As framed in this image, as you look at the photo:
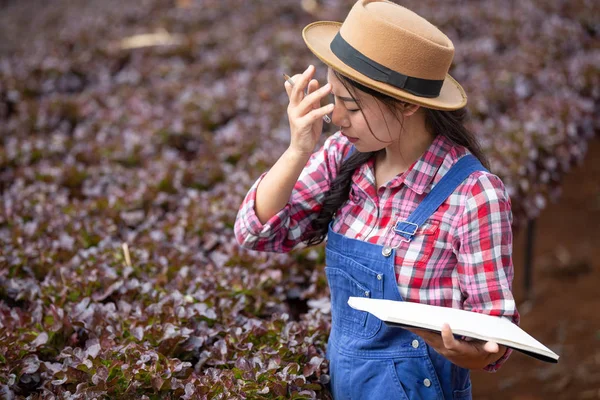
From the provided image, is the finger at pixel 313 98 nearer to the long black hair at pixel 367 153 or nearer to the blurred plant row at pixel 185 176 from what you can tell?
the long black hair at pixel 367 153

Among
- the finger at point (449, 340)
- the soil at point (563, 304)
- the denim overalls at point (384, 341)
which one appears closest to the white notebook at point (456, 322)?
the finger at point (449, 340)

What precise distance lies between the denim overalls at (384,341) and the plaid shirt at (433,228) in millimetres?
32

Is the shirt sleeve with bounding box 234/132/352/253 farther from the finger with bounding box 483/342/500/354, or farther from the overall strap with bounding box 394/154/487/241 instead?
the finger with bounding box 483/342/500/354

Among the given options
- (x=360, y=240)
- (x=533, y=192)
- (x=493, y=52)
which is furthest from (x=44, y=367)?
(x=493, y=52)

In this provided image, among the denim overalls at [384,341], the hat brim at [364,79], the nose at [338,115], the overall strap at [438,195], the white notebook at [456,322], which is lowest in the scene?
the denim overalls at [384,341]

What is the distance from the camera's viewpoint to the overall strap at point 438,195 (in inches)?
66.2

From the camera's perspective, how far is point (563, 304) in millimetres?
4758

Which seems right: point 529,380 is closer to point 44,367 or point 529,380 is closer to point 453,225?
point 453,225

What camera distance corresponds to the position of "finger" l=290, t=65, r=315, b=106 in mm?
1663

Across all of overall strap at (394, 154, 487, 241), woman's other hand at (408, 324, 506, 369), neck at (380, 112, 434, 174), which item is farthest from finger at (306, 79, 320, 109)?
woman's other hand at (408, 324, 506, 369)

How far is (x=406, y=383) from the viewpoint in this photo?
1714 mm

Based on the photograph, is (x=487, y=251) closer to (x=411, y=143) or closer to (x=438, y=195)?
A: (x=438, y=195)

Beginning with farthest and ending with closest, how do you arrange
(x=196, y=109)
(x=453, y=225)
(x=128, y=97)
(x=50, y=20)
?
(x=50, y=20), (x=128, y=97), (x=196, y=109), (x=453, y=225)

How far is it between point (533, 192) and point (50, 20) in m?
9.06
